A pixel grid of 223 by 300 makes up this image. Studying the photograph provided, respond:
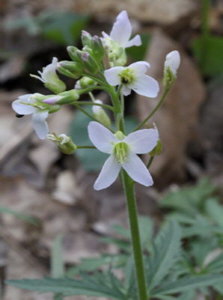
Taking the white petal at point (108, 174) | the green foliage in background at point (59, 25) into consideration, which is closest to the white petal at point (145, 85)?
the white petal at point (108, 174)

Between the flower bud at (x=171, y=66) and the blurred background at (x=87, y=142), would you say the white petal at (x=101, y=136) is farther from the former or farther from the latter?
the blurred background at (x=87, y=142)

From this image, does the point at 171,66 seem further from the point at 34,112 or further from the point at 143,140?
the point at 34,112

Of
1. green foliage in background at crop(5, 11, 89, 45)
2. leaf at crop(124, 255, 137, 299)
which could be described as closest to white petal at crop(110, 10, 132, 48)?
leaf at crop(124, 255, 137, 299)

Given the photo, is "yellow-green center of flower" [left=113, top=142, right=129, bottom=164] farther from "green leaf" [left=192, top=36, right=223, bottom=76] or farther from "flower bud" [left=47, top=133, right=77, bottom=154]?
"green leaf" [left=192, top=36, right=223, bottom=76]

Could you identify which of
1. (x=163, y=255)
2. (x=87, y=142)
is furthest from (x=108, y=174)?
(x=87, y=142)

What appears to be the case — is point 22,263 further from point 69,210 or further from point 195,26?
point 195,26

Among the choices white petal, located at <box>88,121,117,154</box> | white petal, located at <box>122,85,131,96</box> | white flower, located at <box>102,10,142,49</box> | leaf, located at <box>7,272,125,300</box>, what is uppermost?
white flower, located at <box>102,10,142,49</box>
